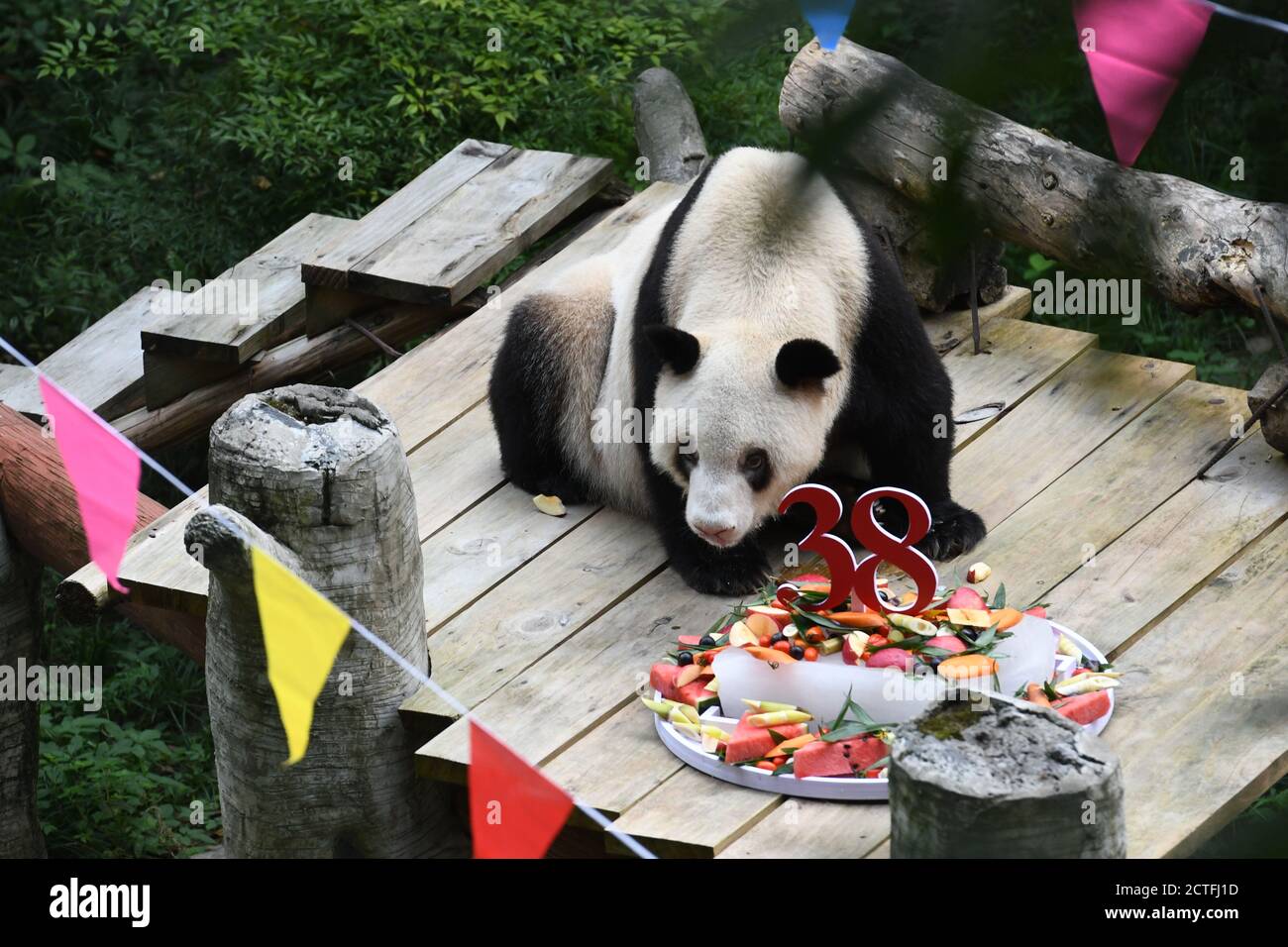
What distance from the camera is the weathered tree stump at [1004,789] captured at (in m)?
2.23

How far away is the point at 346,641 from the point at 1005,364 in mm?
2431

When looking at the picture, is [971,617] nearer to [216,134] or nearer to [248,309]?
[248,309]

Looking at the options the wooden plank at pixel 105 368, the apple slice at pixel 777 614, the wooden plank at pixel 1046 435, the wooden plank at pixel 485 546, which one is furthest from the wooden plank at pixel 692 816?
the wooden plank at pixel 105 368

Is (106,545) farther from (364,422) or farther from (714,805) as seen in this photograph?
(714,805)

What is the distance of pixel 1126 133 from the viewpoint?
35.8 inches

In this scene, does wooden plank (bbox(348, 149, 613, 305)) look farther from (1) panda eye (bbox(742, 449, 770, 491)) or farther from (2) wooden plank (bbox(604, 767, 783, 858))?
(2) wooden plank (bbox(604, 767, 783, 858))

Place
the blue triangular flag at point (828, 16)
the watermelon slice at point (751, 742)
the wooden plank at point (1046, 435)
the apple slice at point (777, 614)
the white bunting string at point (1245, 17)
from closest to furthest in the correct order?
the blue triangular flag at point (828, 16), the white bunting string at point (1245, 17), the watermelon slice at point (751, 742), the apple slice at point (777, 614), the wooden plank at point (1046, 435)

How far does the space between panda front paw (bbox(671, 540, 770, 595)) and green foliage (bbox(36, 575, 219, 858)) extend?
7.31 feet

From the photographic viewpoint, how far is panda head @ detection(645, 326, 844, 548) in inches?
143

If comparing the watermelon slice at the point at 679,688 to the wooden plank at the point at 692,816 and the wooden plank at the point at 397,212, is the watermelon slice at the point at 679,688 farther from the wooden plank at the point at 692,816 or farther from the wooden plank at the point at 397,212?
the wooden plank at the point at 397,212

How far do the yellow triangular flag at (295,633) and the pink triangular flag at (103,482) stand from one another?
1.03 feet

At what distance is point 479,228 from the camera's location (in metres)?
5.64
